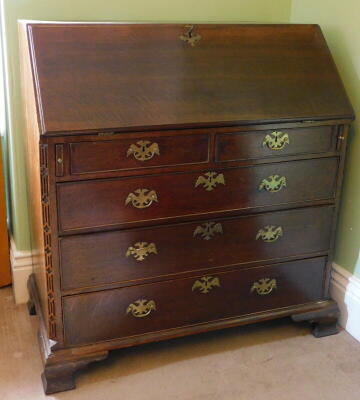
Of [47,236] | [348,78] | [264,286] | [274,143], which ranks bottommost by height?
[264,286]

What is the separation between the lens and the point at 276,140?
5.88ft

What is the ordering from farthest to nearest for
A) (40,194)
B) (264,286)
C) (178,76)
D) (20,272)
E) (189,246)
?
(20,272)
(264,286)
(189,246)
(178,76)
(40,194)

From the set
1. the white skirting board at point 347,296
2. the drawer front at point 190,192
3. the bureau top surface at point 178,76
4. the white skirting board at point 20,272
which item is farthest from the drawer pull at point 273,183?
the white skirting board at point 20,272

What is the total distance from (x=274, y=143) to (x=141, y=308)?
70 centimetres

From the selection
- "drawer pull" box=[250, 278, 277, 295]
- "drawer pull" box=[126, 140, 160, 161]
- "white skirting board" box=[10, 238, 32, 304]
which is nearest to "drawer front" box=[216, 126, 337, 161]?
"drawer pull" box=[126, 140, 160, 161]

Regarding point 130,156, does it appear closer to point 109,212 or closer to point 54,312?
point 109,212

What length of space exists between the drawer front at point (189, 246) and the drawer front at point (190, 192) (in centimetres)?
5

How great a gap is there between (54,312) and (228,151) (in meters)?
0.75

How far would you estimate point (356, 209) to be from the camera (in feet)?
6.72

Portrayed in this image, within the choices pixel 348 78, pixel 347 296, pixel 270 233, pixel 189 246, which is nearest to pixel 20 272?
pixel 189 246

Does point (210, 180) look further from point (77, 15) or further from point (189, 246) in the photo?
point (77, 15)

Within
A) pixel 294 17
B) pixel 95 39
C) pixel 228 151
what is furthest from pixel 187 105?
pixel 294 17

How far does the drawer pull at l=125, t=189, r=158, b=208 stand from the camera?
5.49ft

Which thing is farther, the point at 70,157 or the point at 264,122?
the point at 264,122
